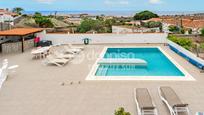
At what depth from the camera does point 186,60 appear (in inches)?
469

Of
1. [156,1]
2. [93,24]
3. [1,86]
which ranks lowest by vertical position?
[1,86]

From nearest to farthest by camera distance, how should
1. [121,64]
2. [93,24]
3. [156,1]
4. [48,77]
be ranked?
1. [48,77]
2. [121,64]
3. [93,24]
4. [156,1]

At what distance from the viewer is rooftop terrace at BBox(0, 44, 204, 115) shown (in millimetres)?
6039

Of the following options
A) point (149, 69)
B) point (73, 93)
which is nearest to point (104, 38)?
point (149, 69)

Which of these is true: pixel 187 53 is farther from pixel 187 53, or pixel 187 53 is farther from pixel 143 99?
pixel 143 99

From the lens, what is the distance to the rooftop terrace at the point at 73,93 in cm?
604

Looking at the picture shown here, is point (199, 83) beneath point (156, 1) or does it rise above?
beneath

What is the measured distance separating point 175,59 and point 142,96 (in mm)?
6328

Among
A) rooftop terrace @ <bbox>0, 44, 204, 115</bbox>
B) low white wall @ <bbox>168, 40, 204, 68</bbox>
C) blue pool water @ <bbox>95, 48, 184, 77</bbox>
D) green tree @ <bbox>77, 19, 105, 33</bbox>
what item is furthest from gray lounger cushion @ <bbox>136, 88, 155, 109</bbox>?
green tree @ <bbox>77, 19, 105, 33</bbox>

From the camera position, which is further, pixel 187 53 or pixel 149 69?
pixel 187 53

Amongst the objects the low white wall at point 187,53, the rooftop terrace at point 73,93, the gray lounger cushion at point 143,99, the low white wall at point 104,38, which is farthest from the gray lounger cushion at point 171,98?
the low white wall at point 104,38

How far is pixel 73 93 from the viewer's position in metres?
7.24

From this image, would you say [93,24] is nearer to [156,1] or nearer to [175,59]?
[175,59]

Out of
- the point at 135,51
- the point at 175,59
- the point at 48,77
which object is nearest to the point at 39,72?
the point at 48,77
